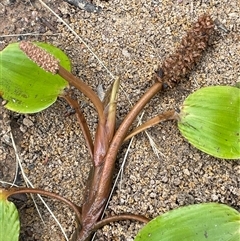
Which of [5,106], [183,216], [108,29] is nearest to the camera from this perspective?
[183,216]

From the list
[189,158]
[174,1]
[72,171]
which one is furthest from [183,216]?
[174,1]

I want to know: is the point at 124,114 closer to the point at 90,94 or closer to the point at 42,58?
the point at 90,94

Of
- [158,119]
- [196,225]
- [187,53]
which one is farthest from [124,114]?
[196,225]

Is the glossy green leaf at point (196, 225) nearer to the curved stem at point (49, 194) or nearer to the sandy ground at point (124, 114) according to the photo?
the sandy ground at point (124, 114)

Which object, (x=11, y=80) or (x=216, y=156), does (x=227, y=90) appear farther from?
(x=11, y=80)

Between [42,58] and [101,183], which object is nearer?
[42,58]
